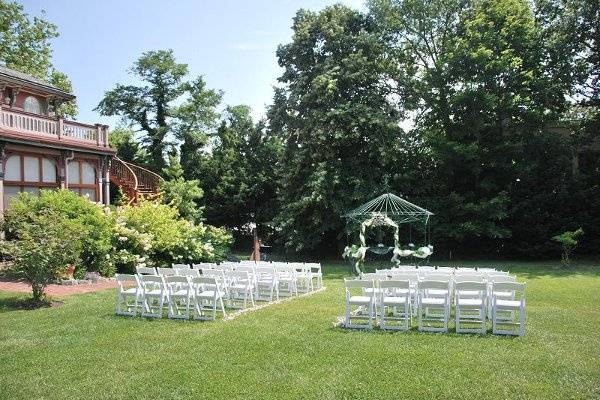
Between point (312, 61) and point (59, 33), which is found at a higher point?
point (59, 33)

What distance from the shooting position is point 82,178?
77.1 feet

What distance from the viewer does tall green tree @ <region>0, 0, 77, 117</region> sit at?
34688 mm

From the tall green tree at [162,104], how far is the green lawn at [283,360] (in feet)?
86.4

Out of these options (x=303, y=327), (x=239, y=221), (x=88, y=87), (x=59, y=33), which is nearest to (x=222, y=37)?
(x=303, y=327)

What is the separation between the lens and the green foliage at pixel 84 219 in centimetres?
1698

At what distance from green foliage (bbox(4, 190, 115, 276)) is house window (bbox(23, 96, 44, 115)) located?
7176mm


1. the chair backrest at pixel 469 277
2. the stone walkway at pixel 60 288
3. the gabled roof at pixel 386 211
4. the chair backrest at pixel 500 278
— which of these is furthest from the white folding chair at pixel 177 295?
the gabled roof at pixel 386 211

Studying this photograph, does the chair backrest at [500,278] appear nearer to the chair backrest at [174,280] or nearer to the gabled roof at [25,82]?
the chair backrest at [174,280]

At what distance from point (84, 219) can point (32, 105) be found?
30.0 feet

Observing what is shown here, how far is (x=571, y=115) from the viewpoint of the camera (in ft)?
101

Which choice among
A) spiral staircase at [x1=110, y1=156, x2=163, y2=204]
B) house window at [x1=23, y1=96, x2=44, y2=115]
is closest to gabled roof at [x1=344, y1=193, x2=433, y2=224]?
spiral staircase at [x1=110, y1=156, x2=163, y2=204]

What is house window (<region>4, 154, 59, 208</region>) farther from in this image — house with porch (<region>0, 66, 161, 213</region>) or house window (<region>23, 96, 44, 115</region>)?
house window (<region>23, 96, 44, 115</region>)

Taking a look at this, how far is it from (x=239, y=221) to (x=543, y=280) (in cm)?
2114

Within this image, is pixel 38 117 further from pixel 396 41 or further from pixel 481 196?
pixel 481 196
